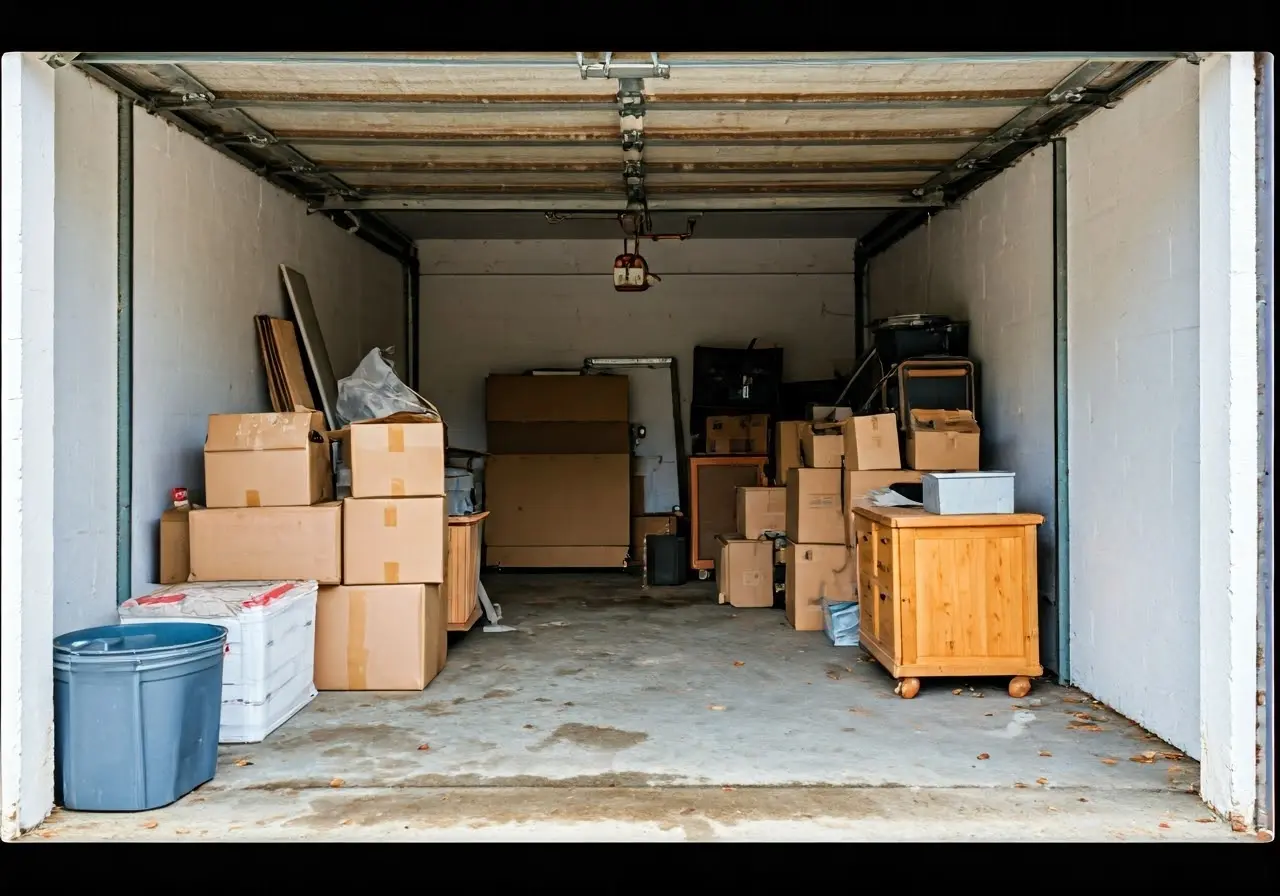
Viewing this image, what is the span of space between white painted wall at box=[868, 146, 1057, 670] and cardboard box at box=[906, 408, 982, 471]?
206 millimetres

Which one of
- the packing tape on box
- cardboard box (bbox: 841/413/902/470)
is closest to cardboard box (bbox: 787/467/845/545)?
cardboard box (bbox: 841/413/902/470)

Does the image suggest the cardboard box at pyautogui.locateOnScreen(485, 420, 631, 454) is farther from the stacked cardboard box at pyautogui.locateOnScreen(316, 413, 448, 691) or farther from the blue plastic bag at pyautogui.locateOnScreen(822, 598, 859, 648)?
the stacked cardboard box at pyautogui.locateOnScreen(316, 413, 448, 691)

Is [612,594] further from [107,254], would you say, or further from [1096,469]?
[107,254]

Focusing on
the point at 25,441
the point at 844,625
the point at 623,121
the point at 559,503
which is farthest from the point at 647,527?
the point at 25,441

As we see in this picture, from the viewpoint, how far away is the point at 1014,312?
5246mm

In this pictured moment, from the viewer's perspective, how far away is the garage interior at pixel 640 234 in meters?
3.18

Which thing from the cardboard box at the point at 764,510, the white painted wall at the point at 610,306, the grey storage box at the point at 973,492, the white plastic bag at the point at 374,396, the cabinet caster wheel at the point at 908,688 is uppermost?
the white painted wall at the point at 610,306

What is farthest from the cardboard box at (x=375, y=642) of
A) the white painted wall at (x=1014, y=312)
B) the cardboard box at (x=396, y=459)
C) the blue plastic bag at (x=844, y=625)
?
the white painted wall at (x=1014, y=312)

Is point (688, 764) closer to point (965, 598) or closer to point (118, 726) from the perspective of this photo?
point (965, 598)

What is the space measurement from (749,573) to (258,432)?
3.63 metres

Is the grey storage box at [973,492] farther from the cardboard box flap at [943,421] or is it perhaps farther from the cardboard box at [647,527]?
the cardboard box at [647,527]

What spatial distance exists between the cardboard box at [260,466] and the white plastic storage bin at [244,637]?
0.50 metres

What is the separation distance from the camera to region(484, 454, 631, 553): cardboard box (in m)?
8.59

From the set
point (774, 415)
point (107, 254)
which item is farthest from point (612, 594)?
Result: point (107, 254)
